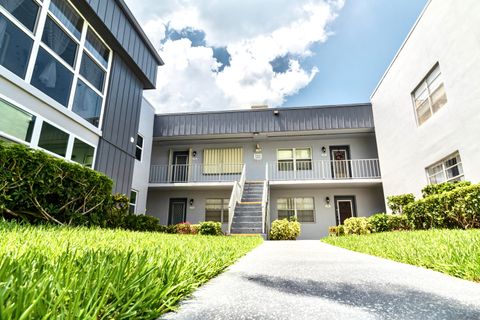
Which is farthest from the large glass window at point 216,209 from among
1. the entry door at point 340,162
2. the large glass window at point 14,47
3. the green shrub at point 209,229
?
the large glass window at point 14,47

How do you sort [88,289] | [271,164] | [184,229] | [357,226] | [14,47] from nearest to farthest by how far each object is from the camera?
[88,289] → [14,47] → [357,226] → [184,229] → [271,164]

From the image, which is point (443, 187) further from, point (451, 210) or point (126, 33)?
point (126, 33)

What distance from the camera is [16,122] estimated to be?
5242 millimetres

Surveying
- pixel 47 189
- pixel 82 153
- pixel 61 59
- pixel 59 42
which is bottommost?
pixel 47 189

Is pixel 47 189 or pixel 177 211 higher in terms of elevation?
pixel 177 211

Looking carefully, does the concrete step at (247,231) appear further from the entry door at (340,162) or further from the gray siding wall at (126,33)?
the gray siding wall at (126,33)

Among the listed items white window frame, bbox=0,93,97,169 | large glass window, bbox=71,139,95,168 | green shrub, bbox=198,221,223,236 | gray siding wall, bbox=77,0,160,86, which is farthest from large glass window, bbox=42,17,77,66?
green shrub, bbox=198,221,223,236

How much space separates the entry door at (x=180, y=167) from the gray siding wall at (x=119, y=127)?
437 centimetres

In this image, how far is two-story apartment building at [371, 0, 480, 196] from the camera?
6.04 meters

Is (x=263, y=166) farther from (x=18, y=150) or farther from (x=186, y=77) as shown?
(x=18, y=150)

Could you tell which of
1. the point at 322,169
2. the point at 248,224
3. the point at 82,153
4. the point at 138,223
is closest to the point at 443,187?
the point at 248,224

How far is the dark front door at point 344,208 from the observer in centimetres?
1256

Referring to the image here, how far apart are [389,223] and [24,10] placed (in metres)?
10.5

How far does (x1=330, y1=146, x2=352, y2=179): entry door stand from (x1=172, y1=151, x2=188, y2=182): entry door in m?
7.55
